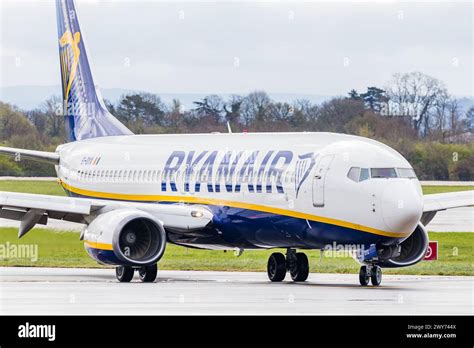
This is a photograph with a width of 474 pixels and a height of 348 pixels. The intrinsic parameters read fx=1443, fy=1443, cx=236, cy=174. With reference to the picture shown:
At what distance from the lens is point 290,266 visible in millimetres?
34594

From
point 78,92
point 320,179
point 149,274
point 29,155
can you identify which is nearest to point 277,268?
point 149,274

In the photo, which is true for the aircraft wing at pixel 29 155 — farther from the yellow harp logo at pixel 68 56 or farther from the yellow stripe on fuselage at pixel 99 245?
the yellow stripe on fuselage at pixel 99 245

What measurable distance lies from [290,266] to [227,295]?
6302mm

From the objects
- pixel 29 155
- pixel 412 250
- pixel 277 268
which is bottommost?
pixel 277 268

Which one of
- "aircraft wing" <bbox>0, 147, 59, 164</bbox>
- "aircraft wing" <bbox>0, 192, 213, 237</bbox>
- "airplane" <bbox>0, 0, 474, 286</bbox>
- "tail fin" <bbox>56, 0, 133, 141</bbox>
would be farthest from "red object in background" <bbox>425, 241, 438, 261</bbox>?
"aircraft wing" <bbox>0, 147, 59, 164</bbox>

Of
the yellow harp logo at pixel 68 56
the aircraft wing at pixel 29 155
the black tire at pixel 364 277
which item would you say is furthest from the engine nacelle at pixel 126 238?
the yellow harp logo at pixel 68 56

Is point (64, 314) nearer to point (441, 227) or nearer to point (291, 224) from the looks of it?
point (291, 224)

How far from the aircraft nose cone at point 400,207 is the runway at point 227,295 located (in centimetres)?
140

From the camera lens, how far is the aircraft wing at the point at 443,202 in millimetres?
34875

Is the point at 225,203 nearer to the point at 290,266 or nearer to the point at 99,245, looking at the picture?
the point at 290,266

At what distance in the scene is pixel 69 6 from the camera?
145 feet

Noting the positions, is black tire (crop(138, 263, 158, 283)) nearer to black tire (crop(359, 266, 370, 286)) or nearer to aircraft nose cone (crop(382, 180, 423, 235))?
black tire (crop(359, 266, 370, 286))

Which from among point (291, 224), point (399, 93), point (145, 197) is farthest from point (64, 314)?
point (399, 93)

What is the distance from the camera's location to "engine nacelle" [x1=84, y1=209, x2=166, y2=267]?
32.3 meters
